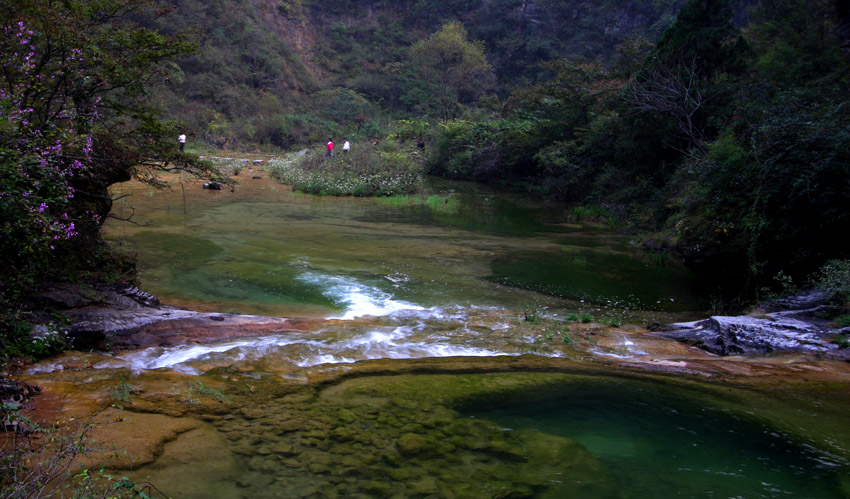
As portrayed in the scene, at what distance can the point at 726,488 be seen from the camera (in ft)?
13.8

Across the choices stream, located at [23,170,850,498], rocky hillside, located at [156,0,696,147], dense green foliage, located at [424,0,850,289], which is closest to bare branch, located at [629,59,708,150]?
dense green foliage, located at [424,0,850,289]

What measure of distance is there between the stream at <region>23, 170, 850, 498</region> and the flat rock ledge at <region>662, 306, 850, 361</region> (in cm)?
50

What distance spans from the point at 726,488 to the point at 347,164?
21602 millimetres

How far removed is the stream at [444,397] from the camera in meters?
4.20

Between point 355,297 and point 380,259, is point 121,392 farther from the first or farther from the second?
point 380,259

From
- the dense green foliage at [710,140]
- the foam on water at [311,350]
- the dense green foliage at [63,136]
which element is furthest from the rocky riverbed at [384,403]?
the dense green foliage at [710,140]

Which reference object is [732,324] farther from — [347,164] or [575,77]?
[347,164]

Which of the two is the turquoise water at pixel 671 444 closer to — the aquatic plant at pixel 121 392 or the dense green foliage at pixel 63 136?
the aquatic plant at pixel 121 392

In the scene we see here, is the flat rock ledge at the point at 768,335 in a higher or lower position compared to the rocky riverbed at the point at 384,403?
higher

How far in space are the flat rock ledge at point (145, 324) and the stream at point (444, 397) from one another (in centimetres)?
28

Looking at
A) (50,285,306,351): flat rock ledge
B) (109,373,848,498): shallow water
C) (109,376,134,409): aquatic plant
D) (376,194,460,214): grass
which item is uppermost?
(376,194,460,214): grass

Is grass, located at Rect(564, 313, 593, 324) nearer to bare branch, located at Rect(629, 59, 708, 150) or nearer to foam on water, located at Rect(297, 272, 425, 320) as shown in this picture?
foam on water, located at Rect(297, 272, 425, 320)

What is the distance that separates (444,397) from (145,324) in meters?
3.72

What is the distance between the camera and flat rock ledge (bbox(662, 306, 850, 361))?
273 inches
